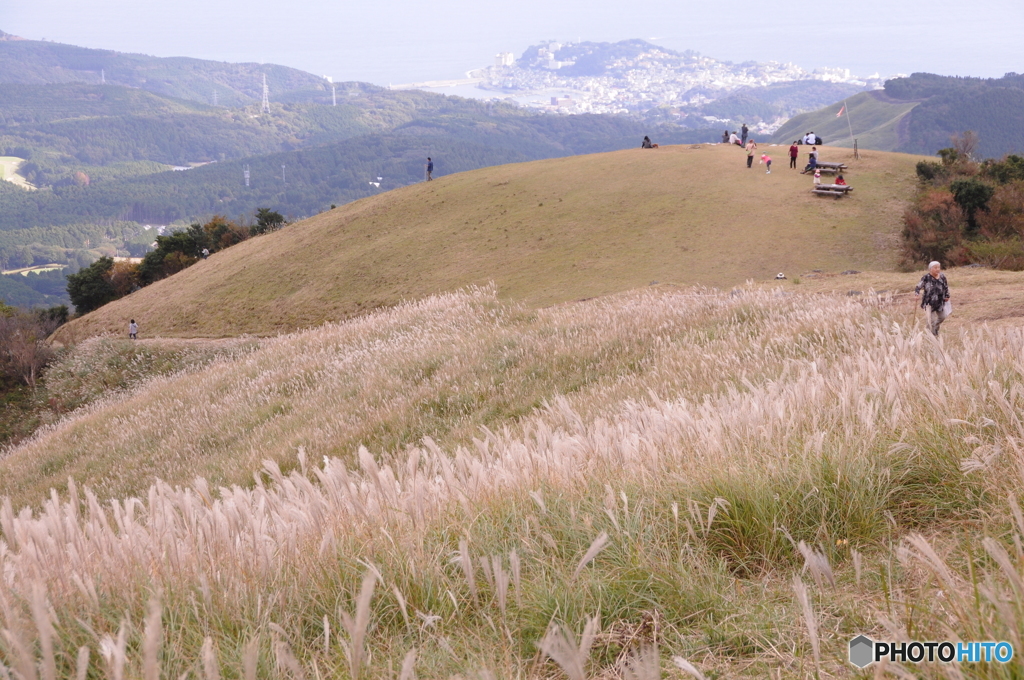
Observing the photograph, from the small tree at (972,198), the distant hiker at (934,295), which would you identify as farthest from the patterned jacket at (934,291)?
the small tree at (972,198)

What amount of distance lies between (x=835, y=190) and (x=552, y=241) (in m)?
17.3

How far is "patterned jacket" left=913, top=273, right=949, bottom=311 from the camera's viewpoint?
31.3 feet

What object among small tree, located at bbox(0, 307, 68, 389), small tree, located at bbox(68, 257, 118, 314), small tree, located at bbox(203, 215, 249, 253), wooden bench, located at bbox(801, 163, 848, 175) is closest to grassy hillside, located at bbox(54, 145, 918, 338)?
wooden bench, located at bbox(801, 163, 848, 175)

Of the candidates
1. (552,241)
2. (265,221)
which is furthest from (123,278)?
(552,241)

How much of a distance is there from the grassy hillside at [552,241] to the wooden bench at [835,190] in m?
0.82

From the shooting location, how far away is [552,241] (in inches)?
1704

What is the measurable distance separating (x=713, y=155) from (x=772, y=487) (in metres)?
52.9

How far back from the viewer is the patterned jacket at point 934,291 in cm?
953

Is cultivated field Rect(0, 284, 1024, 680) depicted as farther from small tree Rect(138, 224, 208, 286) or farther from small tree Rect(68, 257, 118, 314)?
small tree Rect(68, 257, 118, 314)

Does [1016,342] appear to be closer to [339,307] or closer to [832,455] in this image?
[832,455]

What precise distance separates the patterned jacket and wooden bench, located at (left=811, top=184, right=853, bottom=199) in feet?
113

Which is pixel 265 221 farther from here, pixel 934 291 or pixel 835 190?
pixel 934 291

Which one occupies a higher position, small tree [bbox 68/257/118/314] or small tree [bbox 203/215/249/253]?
small tree [bbox 203/215/249/253]

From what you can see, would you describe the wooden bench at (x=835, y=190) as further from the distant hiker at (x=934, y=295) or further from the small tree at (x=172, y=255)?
the small tree at (x=172, y=255)
